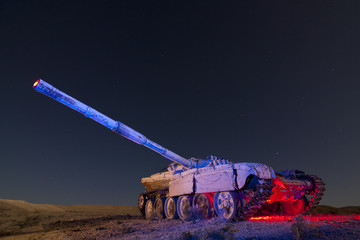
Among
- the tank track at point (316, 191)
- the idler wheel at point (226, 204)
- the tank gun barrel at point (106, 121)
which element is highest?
the tank gun barrel at point (106, 121)

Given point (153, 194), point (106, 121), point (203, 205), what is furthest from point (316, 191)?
point (106, 121)

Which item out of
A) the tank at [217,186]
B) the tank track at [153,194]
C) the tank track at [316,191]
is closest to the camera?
the tank at [217,186]

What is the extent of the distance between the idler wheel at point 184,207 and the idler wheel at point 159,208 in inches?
92.6

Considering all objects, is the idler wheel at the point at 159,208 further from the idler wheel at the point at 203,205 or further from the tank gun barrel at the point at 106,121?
the idler wheel at the point at 203,205

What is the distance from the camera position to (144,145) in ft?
47.4

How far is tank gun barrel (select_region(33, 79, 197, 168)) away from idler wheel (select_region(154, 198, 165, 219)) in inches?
124

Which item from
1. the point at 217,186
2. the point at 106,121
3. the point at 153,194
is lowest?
the point at 217,186

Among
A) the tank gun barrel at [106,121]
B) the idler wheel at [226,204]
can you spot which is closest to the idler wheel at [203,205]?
the idler wheel at [226,204]

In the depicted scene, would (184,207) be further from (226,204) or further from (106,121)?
(106,121)

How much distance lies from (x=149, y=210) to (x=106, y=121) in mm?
7874

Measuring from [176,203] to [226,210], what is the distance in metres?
4.31

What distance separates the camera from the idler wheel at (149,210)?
17.6 m

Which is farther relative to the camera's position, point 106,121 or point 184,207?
point 184,207

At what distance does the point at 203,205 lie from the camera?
12.3 m
